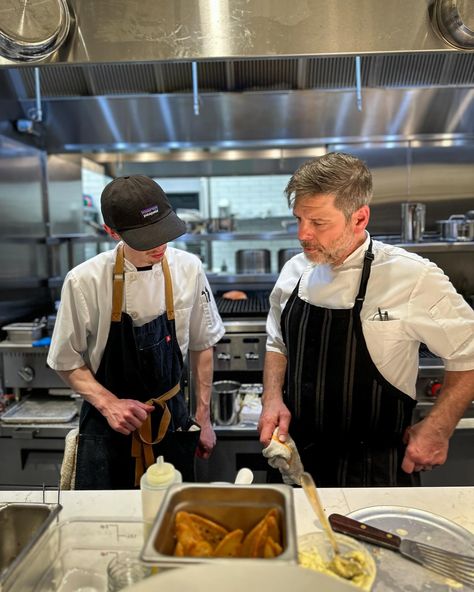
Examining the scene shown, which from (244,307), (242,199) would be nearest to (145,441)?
(244,307)

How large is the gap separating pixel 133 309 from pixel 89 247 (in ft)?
8.31

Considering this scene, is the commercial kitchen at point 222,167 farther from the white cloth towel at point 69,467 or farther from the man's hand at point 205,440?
the white cloth towel at point 69,467

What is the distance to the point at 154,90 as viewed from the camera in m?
3.31

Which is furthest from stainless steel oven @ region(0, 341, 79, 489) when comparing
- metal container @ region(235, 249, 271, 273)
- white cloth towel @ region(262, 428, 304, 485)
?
white cloth towel @ region(262, 428, 304, 485)

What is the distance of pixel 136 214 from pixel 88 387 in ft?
2.15

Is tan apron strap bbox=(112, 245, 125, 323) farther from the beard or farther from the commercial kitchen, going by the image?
the commercial kitchen

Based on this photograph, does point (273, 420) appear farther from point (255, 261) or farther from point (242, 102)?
point (242, 102)

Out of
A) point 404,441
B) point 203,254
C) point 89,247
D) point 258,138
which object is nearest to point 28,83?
point 89,247

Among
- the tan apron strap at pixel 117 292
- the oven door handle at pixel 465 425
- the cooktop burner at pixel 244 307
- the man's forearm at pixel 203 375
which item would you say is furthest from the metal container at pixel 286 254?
the tan apron strap at pixel 117 292

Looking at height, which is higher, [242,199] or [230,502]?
[242,199]

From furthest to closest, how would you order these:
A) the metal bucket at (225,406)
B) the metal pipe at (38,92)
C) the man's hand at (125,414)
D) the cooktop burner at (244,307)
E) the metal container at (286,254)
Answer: the metal container at (286,254)
the metal pipe at (38,92)
the cooktop burner at (244,307)
the metal bucket at (225,406)
the man's hand at (125,414)

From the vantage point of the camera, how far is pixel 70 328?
171 centimetres

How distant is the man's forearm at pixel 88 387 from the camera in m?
1.68

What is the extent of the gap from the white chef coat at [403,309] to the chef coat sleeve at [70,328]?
2.85ft
